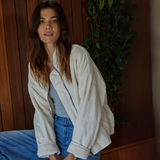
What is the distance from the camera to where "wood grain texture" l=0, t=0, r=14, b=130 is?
5.03ft

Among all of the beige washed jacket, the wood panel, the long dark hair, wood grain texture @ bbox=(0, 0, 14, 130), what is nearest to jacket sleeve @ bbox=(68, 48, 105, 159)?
the beige washed jacket

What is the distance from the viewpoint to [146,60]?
19 cm

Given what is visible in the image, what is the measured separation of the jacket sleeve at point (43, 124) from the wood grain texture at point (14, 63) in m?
0.49

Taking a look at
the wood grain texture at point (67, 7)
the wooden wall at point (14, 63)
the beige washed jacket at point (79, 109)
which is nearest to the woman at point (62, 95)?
the beige washed jacket at point (79, 109)

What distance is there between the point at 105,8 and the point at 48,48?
92 cm

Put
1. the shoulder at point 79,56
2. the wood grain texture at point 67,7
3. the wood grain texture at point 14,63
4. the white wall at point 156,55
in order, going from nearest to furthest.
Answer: the white wall at point 156,55, the shoulder at point 79,56, the wood grain texture at point 14,63, the wood grain texture at point 67,7

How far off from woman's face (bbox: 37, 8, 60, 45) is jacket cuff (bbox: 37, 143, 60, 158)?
69cm

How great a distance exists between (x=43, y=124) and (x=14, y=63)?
0.75 m

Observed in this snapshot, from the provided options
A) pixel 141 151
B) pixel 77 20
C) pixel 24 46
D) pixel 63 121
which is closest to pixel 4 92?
pixel 24 46

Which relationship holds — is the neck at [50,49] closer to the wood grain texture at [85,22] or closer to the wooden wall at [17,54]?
the wooden wall at [17,54]

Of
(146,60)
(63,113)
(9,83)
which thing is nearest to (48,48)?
(63,113)

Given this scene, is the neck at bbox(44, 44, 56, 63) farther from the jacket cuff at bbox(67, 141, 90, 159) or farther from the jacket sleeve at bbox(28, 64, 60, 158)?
the jacket cuff at bbox(67, 141, 90, 159)

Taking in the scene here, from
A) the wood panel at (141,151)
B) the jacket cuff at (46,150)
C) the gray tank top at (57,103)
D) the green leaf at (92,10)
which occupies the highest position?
the green leaf at (92,10)

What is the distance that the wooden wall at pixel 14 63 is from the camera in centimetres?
152
